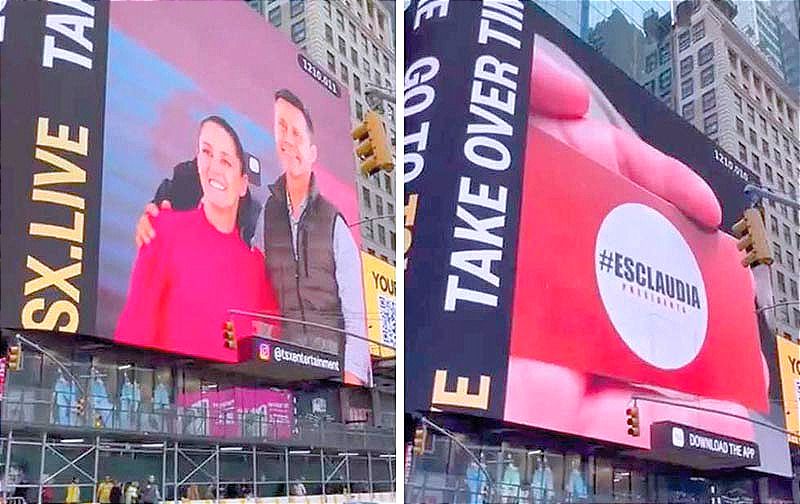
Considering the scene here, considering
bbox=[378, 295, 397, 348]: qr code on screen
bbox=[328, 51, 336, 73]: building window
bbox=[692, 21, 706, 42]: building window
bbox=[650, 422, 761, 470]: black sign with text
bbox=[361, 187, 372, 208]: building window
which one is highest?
bbox=[692, 21, 706, 42]: building window

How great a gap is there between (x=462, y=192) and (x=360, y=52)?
1.99m

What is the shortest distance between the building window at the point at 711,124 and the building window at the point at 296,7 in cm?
485

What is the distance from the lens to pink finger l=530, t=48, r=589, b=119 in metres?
9.16

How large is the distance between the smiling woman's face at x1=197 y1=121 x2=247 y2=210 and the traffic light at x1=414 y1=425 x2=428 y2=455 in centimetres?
253

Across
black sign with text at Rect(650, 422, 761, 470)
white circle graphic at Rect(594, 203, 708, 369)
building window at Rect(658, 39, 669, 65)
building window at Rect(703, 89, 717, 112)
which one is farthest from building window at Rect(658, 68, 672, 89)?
black sign with text at Rect(650, 422, 761, 470)

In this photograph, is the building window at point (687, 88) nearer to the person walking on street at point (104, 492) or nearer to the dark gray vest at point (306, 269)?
the dark gray vest at point (306, 269)

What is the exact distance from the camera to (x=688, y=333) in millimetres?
9969

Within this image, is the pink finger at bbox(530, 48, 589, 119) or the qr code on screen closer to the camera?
the pink finger at bbox(530, 48, 589, 119)

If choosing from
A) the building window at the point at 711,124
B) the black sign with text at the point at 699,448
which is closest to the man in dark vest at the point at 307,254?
the black sign with text at the point at 699,448

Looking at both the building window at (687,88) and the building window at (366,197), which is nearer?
the building window at (366,197)

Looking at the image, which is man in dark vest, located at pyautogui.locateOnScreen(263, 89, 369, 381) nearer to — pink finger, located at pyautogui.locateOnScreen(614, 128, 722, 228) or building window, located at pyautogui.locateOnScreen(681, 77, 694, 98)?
pink finger, located at pyautogui.locateOnScreen(614, 128, 722, 228)

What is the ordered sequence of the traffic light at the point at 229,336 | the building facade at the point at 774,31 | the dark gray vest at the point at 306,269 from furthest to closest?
the building facade at the point at 774,31, the dark gray vest at the point at 306,269, the traffic light at the point at 229,336

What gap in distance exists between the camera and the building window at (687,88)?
11.2 meters

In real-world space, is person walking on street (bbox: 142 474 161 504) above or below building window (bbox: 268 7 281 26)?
below
